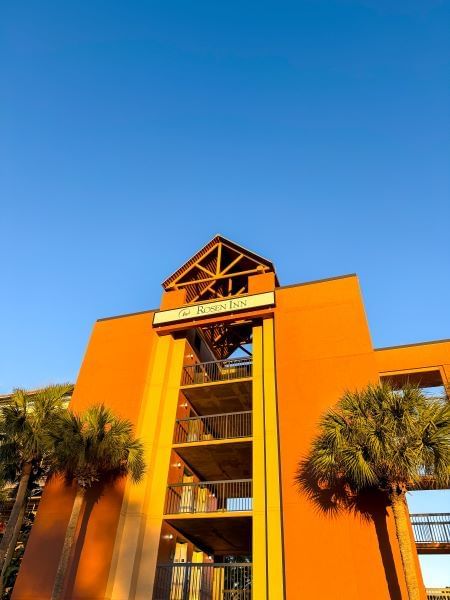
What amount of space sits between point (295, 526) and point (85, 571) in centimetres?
815

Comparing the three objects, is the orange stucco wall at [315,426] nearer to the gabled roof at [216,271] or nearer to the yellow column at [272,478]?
the yellow column at [272,478]

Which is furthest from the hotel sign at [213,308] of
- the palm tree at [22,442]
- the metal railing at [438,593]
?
the metal railing at [438,593]

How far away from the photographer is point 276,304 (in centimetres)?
2152

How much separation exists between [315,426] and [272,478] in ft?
8.45

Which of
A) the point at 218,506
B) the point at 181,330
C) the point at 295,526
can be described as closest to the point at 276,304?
the point at 181,330

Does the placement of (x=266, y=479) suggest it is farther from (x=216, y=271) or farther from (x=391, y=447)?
(x=216, y=271)

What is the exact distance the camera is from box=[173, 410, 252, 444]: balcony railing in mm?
20250

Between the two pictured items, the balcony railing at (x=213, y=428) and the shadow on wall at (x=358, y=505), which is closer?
the shadow on wall at (x=358, y=505)

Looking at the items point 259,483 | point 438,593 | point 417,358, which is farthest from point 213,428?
point 438,593

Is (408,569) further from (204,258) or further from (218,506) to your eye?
(204,258)

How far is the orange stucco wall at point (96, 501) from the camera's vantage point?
53.1 feet

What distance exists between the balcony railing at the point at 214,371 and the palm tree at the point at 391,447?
732cm

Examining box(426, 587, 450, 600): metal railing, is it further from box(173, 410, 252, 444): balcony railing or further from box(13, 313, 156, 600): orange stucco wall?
box(13, 313, 156, 600): orange stucco wall

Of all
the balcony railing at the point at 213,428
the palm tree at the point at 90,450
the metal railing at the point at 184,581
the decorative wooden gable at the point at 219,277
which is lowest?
the metal railing at the point at 184,581
